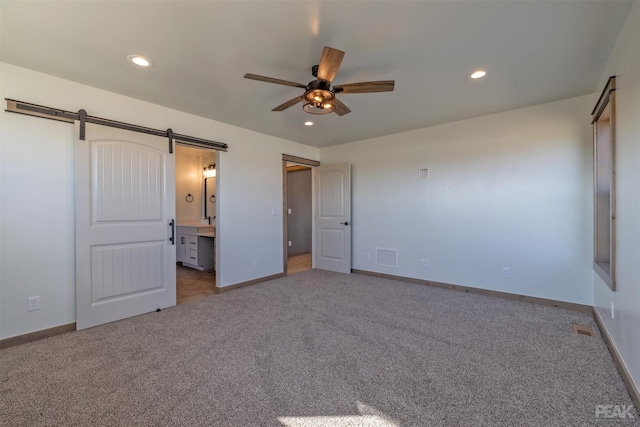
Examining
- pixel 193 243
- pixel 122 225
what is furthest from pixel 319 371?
pixel 193 243

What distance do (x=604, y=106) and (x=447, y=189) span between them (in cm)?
187

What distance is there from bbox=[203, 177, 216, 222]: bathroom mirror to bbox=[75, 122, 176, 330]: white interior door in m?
2.65

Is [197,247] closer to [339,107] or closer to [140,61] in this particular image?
[140,61]

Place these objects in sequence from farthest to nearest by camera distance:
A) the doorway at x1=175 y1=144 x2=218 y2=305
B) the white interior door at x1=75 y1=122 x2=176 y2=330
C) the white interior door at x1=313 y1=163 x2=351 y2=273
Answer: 1. the white interior door at x1=313 y1=163 x2=351 y2=273
2. the doorway at x1=175 y1=144 x2=218 y2=305
3. the white interior door at x1=75 y1=122 x2=176 y2=330

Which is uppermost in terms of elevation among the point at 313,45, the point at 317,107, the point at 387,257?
the point at 313,45

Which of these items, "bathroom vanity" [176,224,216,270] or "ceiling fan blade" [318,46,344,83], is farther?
"bathroom vanity" [176,224,216,270]

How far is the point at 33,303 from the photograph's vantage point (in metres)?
2.54

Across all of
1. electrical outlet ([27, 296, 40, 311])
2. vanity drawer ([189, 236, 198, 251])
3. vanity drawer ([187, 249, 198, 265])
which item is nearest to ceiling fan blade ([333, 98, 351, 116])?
electrical outlet ([27, 296, 40, 311])

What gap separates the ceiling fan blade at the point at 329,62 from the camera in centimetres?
179

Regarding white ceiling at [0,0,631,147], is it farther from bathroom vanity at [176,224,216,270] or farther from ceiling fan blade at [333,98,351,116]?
bathroom vanity at [176,224,216,270]

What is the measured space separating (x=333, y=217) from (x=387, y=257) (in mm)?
1268

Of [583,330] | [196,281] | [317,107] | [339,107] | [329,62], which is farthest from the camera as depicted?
[196,281]

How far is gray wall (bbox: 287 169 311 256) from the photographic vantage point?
7.29 meters

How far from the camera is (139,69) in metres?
2.50
